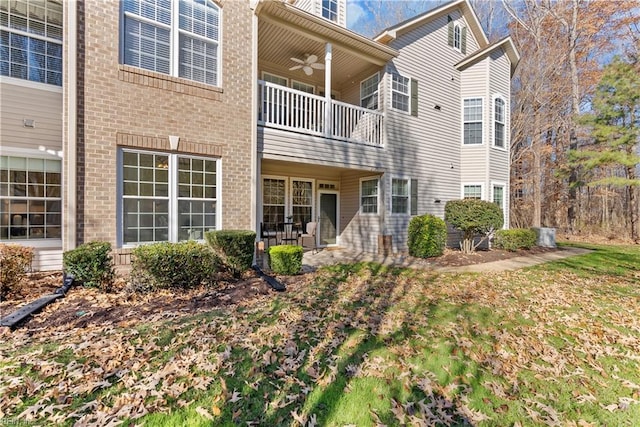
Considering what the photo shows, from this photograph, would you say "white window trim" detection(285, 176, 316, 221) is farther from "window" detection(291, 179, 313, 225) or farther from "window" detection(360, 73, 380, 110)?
"window" detection(360, 73, 380, 110)

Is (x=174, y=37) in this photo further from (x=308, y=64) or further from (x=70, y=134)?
(x=308, y=64)

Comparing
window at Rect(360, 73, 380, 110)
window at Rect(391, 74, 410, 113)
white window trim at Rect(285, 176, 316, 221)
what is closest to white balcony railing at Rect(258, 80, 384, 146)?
window at Rect(360, 73, 380, 110)

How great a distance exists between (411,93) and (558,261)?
787 cm

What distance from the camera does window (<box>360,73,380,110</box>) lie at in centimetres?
1083

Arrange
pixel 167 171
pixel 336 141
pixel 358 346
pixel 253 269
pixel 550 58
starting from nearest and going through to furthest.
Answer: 1. pixel 358 346
2. pixel 167 171
3. pixel 253 269
4. pixel 336 141
5. pixel 550 58

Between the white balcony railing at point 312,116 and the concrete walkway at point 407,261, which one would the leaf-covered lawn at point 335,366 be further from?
the white balcony railing at point 312,116

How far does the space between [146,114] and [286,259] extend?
4.36 m

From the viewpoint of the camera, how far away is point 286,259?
6738mm

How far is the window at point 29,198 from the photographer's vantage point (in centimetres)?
648

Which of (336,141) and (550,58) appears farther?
(550,58)

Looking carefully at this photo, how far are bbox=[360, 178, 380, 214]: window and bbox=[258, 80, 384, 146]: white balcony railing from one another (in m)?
1.50

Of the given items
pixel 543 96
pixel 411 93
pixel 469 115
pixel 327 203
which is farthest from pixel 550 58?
pixel 327 203

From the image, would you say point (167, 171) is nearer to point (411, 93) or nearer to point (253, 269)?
point (253, 269)

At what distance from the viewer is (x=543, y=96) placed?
1867 centimetres
